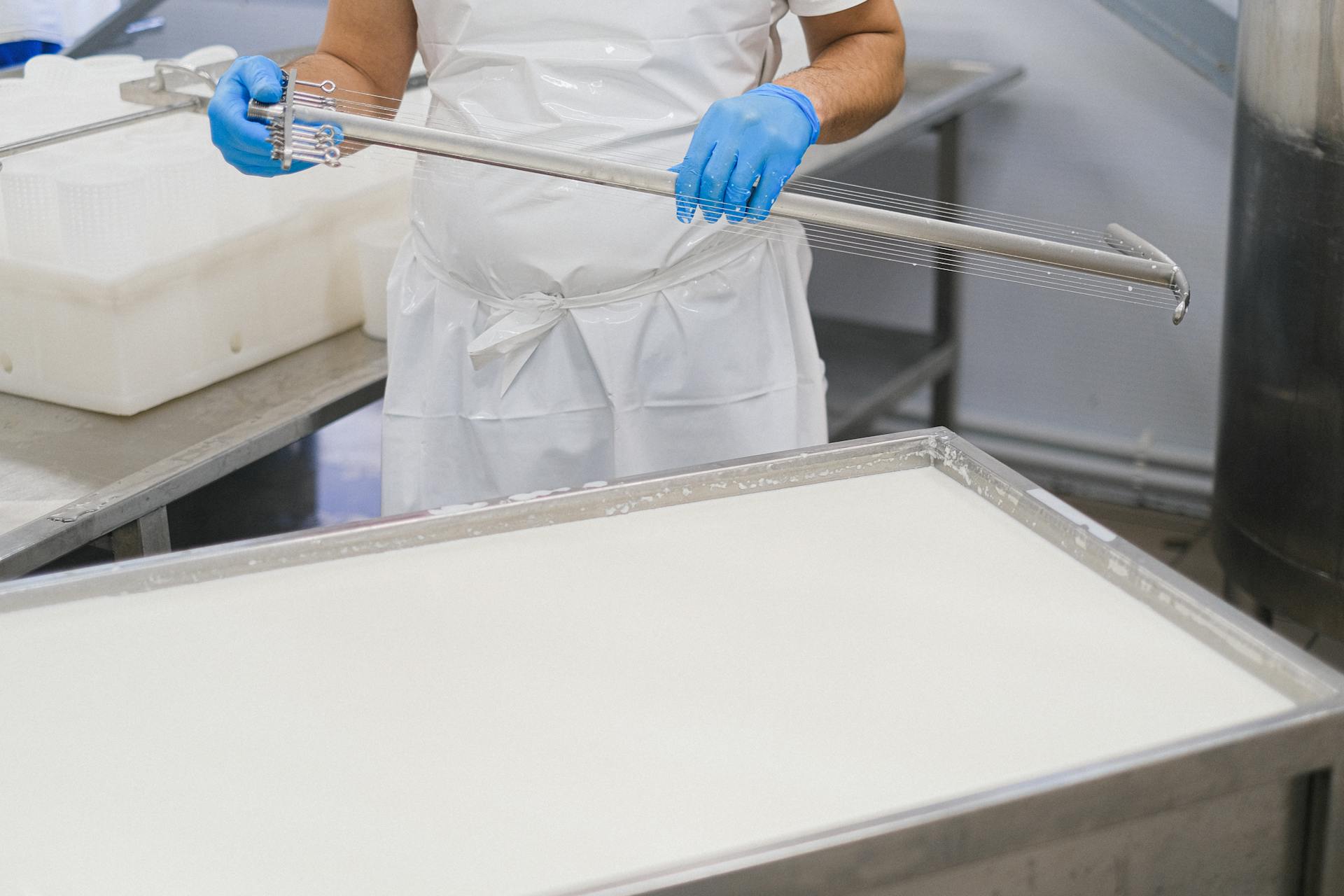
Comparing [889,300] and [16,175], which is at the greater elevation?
[16,175]

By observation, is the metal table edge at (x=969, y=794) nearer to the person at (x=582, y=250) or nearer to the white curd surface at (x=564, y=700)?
the white curd surface at (x=564, y=700)

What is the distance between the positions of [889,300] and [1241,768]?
245 cm

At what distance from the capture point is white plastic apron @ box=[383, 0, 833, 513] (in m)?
1.38

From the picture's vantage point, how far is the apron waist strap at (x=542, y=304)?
1.42m

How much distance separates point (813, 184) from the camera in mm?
2109

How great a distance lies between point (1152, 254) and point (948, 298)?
1.84 m

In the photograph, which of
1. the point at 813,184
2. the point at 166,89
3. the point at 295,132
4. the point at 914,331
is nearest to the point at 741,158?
the point at 295,132

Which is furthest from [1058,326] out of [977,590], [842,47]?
[977,590]

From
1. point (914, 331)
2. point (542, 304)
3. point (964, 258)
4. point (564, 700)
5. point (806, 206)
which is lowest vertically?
point (914, 331)

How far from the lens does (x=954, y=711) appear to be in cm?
85

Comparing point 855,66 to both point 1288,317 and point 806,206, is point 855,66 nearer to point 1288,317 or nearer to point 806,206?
point 806,206

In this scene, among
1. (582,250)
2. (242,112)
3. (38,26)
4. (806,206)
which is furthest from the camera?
(38,26)

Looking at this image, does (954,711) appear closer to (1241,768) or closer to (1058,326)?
(1241,768)

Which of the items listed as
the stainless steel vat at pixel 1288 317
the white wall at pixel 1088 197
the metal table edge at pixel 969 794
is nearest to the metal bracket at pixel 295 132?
the metal table edge at pixel 969 794
